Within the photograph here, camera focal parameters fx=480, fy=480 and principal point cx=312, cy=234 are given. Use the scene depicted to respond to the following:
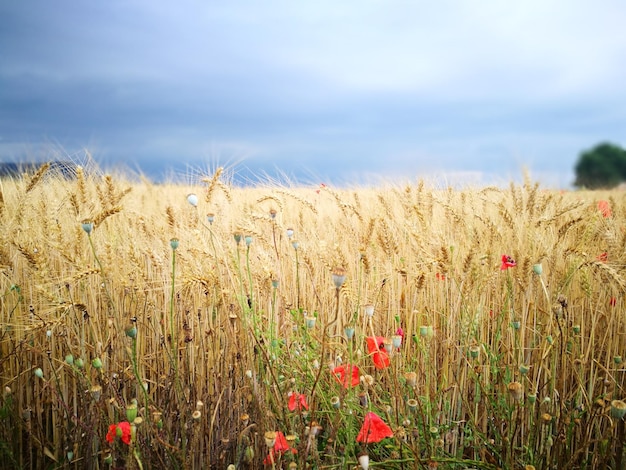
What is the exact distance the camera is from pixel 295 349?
2.04 meters

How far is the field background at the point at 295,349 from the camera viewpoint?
1557 millimetres

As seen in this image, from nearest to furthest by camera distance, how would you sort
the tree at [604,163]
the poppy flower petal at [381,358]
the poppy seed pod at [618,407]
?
the poppy seed pod at [618,407], the poppy flower petal at [381,358], the tree at [604,163]

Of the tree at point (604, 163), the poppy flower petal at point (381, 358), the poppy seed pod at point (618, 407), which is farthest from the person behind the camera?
the tree at point (604, 163)

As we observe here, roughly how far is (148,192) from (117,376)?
3874 mm

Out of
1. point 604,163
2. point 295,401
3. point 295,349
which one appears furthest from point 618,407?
point 604,163

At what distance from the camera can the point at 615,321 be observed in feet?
7.18

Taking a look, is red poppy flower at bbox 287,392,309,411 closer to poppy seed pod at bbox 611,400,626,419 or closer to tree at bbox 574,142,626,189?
poppy seed pod at bbox 611,400,626,419

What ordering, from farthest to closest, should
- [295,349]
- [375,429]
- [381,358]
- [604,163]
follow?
[604,163], [295,349], [381,358], [375,429]

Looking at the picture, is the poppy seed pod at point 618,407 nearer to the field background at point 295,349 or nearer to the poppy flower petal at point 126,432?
the field background at point 295,349

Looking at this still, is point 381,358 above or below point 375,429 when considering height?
above

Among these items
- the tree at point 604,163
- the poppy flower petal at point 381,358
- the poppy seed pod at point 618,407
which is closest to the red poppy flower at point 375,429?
the poppy flower petal at point 381,358

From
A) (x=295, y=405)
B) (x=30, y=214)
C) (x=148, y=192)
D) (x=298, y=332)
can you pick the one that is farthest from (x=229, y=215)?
(x=148, y=192)

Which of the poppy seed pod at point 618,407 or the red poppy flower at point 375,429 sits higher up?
the poppy seed pod at point 618,407

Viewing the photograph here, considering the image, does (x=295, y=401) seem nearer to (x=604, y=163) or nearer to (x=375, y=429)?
(x=375, y=429)
